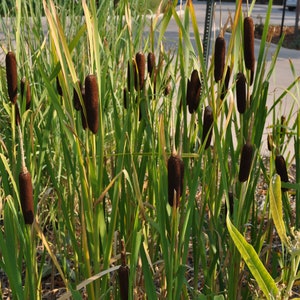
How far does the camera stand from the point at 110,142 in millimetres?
A: 2977

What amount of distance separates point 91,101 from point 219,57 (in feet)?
1.16

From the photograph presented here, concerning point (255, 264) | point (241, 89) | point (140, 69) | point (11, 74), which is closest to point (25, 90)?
point (11, 74)

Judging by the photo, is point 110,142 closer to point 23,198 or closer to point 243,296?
point 243,296

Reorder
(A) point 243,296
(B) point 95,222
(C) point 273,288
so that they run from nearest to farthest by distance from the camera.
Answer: (C) point 273,288 → (B) point 95,222 → (A) point 243,296

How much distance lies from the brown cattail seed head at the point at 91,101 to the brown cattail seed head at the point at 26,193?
0.14 m

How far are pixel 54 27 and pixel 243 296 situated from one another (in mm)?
884

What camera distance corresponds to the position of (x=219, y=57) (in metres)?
1.35

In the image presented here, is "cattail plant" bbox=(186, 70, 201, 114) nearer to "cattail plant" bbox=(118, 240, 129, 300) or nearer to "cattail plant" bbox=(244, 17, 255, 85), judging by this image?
"cattail plant" bbox=(244, 17, 255, 85)

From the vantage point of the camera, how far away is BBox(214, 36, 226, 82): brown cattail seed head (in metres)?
1.35

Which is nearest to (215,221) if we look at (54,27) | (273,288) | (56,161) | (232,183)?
(232,183)

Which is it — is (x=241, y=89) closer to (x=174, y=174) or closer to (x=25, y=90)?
(x=174, y=174)

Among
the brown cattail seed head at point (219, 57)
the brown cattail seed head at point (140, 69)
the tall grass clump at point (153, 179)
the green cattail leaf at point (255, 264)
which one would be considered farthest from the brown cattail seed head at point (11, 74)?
the green cattail leaf at point (255, 264)

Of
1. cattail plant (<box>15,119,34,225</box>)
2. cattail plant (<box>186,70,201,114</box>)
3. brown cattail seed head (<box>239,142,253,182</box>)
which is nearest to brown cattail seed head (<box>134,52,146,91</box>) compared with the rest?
cattail plant (<box>186,70,201,114</box>)

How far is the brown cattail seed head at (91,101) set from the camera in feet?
3.66
